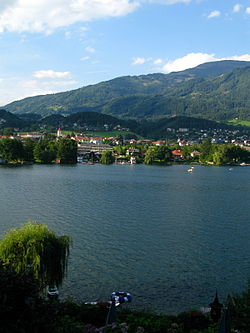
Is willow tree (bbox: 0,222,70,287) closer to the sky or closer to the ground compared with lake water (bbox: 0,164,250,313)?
closer to the sky

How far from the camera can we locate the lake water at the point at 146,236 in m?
22.7

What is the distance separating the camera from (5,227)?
35531mm

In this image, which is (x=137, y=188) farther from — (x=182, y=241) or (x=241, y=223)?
(x=182, y=241)

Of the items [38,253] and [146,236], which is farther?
[146,236]

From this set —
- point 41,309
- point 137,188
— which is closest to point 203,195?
point 137,188

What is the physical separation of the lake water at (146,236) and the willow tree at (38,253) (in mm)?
3175

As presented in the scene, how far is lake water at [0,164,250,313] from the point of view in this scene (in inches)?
894

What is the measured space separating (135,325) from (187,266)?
13133 mm

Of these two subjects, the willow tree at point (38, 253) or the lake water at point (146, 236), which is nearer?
the willow tree at point (38, 253)

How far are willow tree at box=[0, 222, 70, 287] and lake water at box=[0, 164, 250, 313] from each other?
3.18 m

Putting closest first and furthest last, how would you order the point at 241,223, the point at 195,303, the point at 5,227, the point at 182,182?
the point at 195,303
the point at 5,227
the point at 241,223
the point at 182,182

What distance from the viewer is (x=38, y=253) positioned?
18.3m

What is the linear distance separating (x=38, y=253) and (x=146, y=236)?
17.0 m

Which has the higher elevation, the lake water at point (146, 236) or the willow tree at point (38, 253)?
the willow tree at point (38, 253)
